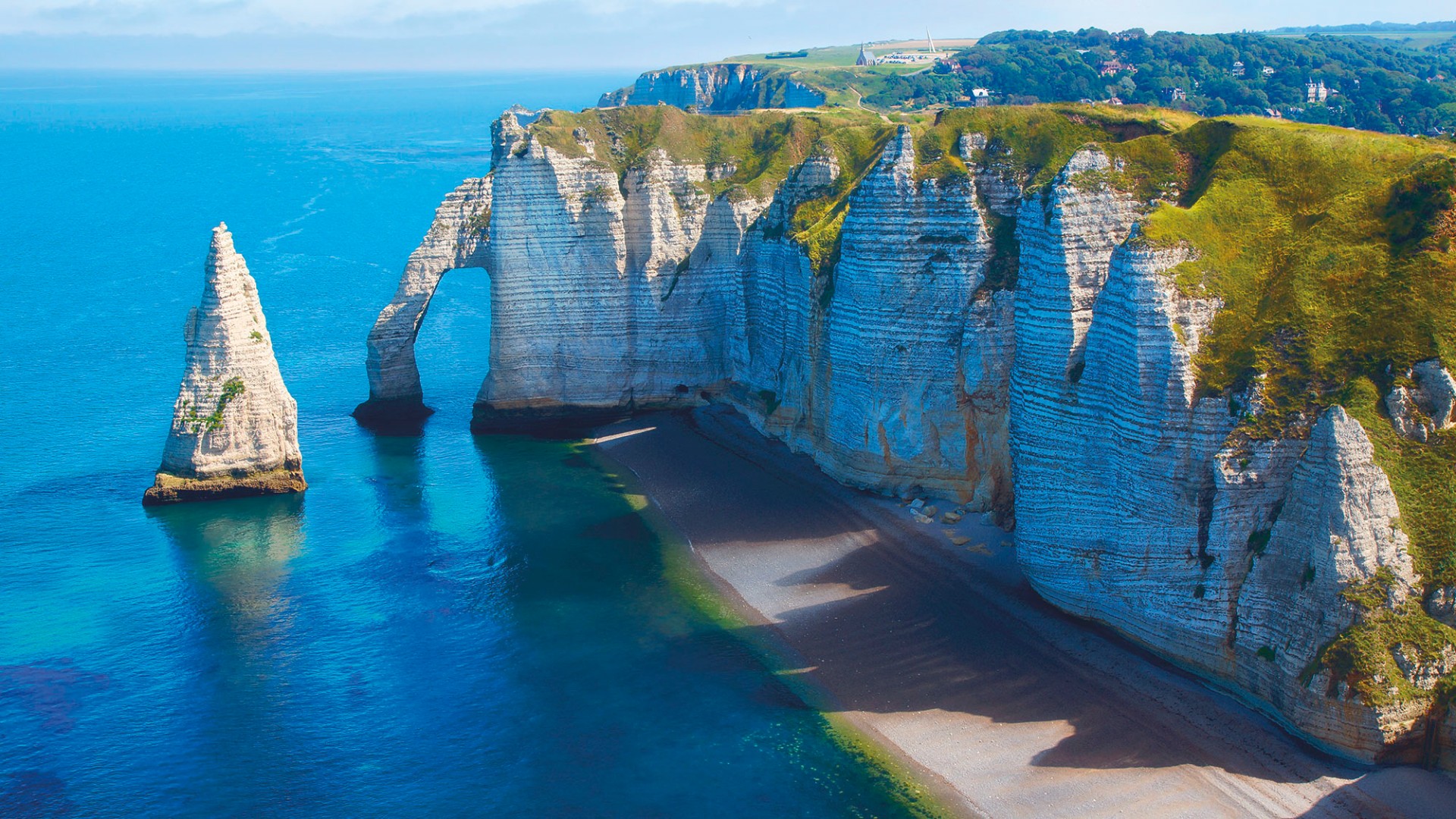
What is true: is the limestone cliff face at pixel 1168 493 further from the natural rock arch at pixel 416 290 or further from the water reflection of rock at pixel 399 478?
the natural rock arch at pixel 416 290

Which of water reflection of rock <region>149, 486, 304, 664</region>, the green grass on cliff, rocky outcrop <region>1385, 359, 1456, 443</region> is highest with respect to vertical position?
the green grass on cliff

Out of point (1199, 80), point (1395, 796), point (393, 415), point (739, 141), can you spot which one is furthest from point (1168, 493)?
point (1199, 80)

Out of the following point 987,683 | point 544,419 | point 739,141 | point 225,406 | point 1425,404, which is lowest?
point 987,683

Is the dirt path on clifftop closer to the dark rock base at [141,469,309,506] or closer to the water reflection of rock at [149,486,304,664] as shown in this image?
the water reflection of rock at [149,486,304,664]

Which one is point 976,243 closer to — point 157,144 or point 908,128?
point 908,128

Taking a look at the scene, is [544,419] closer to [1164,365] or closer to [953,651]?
[953,651]

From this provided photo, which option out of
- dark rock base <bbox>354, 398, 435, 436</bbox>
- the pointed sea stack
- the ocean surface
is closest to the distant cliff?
the ocean surface

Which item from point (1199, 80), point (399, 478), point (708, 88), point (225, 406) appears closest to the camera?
point (225, 406)

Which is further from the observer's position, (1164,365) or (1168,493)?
(1168,493)
